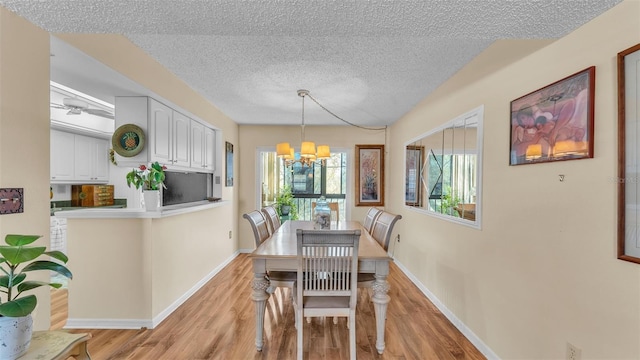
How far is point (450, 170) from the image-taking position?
2.79 meters

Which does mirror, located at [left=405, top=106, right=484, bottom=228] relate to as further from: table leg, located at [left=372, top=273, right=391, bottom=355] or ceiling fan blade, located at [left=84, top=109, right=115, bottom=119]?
ceiling fan blade, located at [left=84, top=109, right=115, bottom=119]

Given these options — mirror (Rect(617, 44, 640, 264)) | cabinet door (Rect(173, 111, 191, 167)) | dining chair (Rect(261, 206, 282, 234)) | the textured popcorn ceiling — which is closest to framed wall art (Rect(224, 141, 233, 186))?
the textured popcorn ceiling

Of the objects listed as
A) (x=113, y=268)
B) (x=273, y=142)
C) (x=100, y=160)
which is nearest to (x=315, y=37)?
(x=113, y=268)

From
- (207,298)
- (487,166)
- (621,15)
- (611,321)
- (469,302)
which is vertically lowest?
(207,298)

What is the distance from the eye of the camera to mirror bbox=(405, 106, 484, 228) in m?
2.31

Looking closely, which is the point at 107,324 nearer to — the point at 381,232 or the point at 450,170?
the point at 381,232

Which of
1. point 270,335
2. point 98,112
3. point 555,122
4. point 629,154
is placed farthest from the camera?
Answer: point 98,112

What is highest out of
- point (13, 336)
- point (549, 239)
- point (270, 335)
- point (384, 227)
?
point (549, 239)

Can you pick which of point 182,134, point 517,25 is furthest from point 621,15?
point 182,134

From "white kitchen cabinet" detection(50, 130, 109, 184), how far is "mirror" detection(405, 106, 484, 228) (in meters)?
5.27

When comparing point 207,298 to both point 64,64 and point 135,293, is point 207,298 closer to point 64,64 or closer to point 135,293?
point 135,293

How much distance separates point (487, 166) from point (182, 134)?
3.17m

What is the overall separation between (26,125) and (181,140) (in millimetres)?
1682

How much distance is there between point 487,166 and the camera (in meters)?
2.14
